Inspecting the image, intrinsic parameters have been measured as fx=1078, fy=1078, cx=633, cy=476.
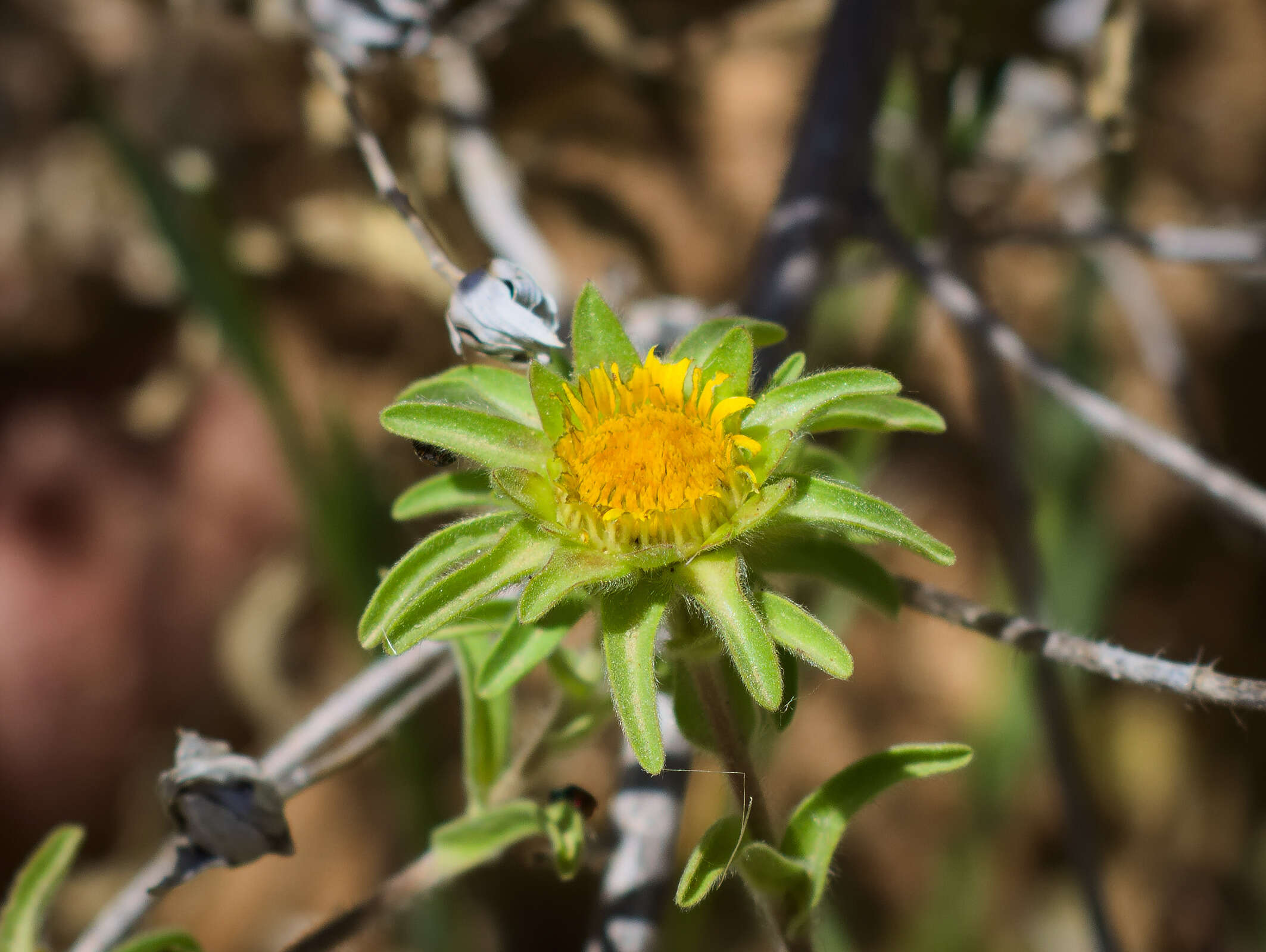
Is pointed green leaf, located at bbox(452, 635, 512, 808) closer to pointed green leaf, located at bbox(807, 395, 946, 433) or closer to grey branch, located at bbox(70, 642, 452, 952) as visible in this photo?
grey branch, located at bbox(70, 642, 452, 952)

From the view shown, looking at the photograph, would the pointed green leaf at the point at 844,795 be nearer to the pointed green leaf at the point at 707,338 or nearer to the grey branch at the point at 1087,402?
the pointed green leaf at the point at 707,338

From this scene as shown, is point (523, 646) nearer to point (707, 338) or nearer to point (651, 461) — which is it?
point (651, 461)

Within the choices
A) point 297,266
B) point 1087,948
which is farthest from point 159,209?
point 1087,948

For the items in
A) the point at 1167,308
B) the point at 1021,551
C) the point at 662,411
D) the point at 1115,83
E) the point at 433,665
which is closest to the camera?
the point at 662,411

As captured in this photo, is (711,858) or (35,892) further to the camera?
(35,892)

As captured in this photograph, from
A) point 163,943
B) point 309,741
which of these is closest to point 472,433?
point 309,741

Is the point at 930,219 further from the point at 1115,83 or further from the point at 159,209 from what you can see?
the point at 159,209
